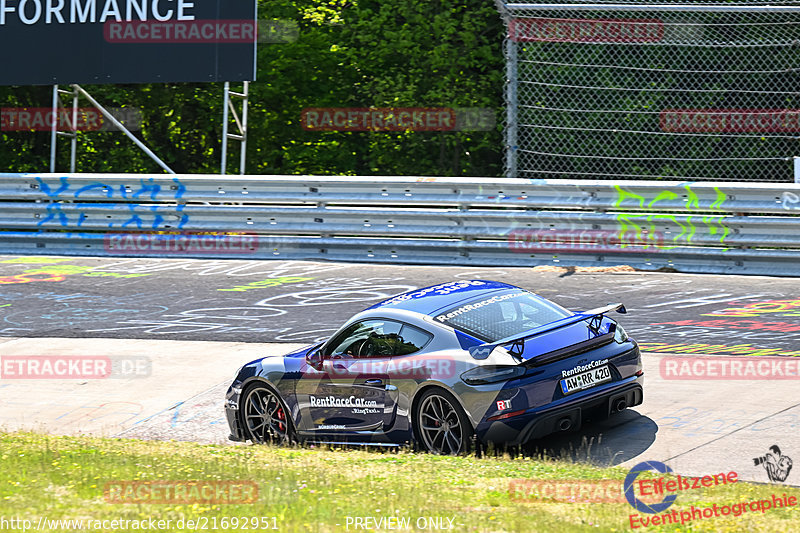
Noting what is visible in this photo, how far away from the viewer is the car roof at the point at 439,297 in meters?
8.46

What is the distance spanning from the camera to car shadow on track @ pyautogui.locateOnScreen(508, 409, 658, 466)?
774 cm

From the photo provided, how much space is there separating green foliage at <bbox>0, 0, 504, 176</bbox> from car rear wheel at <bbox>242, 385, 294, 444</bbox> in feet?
37.8

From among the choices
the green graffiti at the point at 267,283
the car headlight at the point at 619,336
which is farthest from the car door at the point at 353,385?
the green graffiti at the point at 267,283

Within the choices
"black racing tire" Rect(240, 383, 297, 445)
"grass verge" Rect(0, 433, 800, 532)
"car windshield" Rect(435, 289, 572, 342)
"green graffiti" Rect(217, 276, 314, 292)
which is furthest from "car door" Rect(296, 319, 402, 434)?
→ "green graffiti" Rect(217, 276, 314, 292)

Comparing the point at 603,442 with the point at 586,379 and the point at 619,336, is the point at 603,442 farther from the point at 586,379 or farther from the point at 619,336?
the point at 619,336

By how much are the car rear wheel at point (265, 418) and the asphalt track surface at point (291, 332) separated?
1.18 feet

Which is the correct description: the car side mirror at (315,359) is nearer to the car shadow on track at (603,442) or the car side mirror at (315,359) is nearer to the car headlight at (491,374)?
the car headlight at (491,374)

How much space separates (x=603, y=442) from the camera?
26.7 feet

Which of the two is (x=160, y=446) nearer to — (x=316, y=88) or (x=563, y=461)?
(x=563, y=461)

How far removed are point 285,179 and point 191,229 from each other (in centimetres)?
184

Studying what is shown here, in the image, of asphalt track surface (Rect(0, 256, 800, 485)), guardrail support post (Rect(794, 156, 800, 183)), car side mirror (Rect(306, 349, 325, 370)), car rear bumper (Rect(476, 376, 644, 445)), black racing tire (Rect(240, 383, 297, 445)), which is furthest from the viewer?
guardrail support post (Rect(794, 156, 800, 183))

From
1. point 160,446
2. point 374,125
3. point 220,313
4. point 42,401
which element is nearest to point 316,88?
point 374,125

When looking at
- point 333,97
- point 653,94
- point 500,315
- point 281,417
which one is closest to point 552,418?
point 500,315

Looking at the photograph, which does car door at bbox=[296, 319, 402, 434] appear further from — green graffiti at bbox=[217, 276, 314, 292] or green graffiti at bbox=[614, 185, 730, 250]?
green graffiti at bbox=[614, 185, 730, 250]
